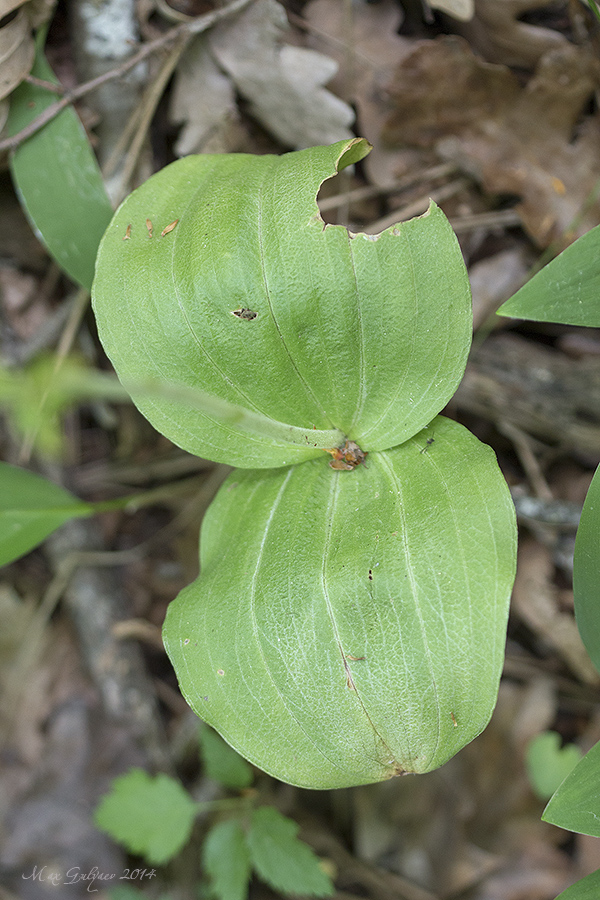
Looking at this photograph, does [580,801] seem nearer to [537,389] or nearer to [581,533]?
[581,533]

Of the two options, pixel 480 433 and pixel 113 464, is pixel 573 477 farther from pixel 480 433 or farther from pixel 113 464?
pixel 113 464

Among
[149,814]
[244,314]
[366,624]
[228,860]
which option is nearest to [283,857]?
[228,860]

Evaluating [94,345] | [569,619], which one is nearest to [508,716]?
[569,619]

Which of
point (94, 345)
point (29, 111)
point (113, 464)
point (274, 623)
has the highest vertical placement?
point (29, 111)

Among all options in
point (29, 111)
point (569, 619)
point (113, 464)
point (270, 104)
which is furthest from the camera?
point (113, 464)

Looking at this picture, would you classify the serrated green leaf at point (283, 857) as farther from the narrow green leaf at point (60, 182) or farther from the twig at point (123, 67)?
the twig at point (123, 67)

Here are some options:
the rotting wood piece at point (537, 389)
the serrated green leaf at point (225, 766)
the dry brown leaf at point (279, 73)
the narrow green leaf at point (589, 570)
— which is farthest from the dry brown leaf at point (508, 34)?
the serrated green leaf at point (225, 766)
